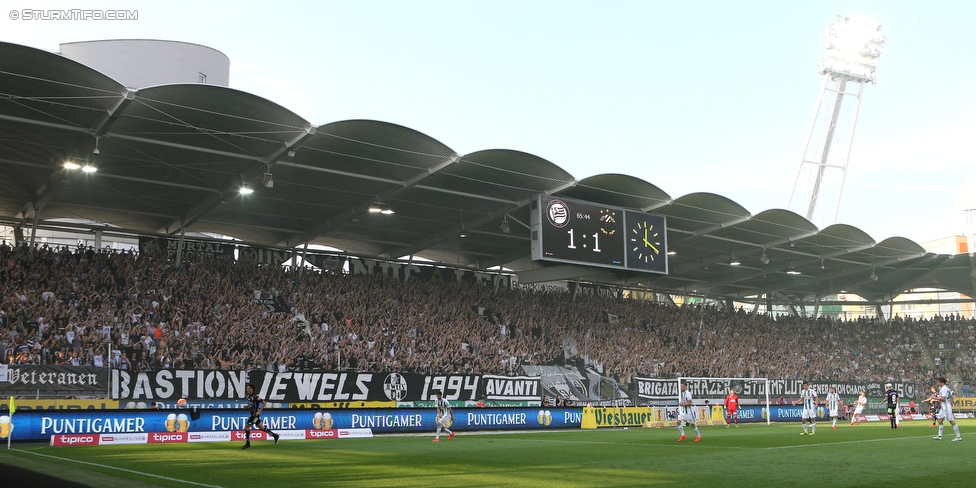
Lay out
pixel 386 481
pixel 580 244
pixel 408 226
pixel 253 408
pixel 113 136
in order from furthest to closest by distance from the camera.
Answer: pixel 408 226
pixel 580 244
pixel 113 136
pixel 253 408
pixel 386 481

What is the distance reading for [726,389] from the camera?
151 feet

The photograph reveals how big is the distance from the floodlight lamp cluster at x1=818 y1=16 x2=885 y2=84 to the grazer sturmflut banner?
40.3m

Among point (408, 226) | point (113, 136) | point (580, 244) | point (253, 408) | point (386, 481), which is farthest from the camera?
point (408, 226)

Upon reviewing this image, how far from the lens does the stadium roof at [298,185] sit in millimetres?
26250

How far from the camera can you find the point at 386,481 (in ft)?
45.4

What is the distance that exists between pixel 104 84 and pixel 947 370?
5948 centimetres

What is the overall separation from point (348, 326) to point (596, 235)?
12149 mm

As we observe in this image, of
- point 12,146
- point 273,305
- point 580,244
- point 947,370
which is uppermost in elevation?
point 12,146

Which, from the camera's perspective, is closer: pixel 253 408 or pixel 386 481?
pixel 386 481

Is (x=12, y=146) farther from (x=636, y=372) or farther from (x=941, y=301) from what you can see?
(x=941, y=301)

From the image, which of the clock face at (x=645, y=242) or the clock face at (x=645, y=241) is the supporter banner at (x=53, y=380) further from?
the clock face at (x=645, y=241)

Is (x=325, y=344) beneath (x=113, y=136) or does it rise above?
beneath

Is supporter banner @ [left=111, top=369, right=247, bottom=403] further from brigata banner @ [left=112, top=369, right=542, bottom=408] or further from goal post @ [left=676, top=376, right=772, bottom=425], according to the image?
goal post @ [left=676, top=376, right=772, bottom=425]

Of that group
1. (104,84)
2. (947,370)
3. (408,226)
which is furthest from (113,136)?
(947,370)
